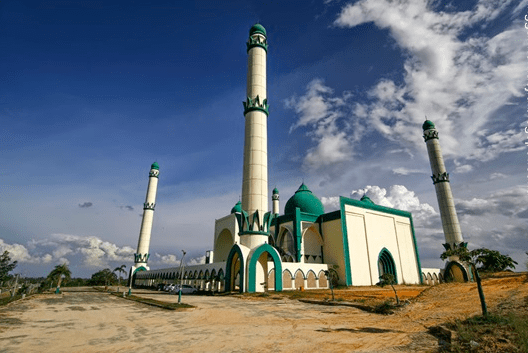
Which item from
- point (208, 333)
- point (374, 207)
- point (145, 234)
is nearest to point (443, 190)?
point (374, 207)

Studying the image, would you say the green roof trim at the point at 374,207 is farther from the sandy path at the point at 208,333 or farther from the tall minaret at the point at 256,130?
the sandy path at the point at 208,333

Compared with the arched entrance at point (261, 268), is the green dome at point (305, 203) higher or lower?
higher

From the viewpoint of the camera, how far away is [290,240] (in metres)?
41.0

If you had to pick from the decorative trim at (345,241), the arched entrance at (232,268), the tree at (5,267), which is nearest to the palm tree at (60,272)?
the tree at (5,267)

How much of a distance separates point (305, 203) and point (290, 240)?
7075mm

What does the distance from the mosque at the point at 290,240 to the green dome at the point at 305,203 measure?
0.45 ft

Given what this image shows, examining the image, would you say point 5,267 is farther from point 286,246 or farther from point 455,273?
point 455,273

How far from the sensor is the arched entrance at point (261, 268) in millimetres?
27922

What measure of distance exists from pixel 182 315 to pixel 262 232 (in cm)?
1539

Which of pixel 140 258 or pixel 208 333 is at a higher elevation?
pixel 140 258

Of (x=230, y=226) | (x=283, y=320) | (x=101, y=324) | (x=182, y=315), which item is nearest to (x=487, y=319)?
(x=283, y=320)

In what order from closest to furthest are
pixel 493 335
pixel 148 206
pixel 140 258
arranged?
pixel 493 335 < pixel 140 258 < pixel 148 206

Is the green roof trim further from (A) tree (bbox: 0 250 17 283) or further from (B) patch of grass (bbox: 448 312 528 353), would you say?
(A) tree (bbox: 0 250 17 283)

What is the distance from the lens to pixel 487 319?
962 centimetres
